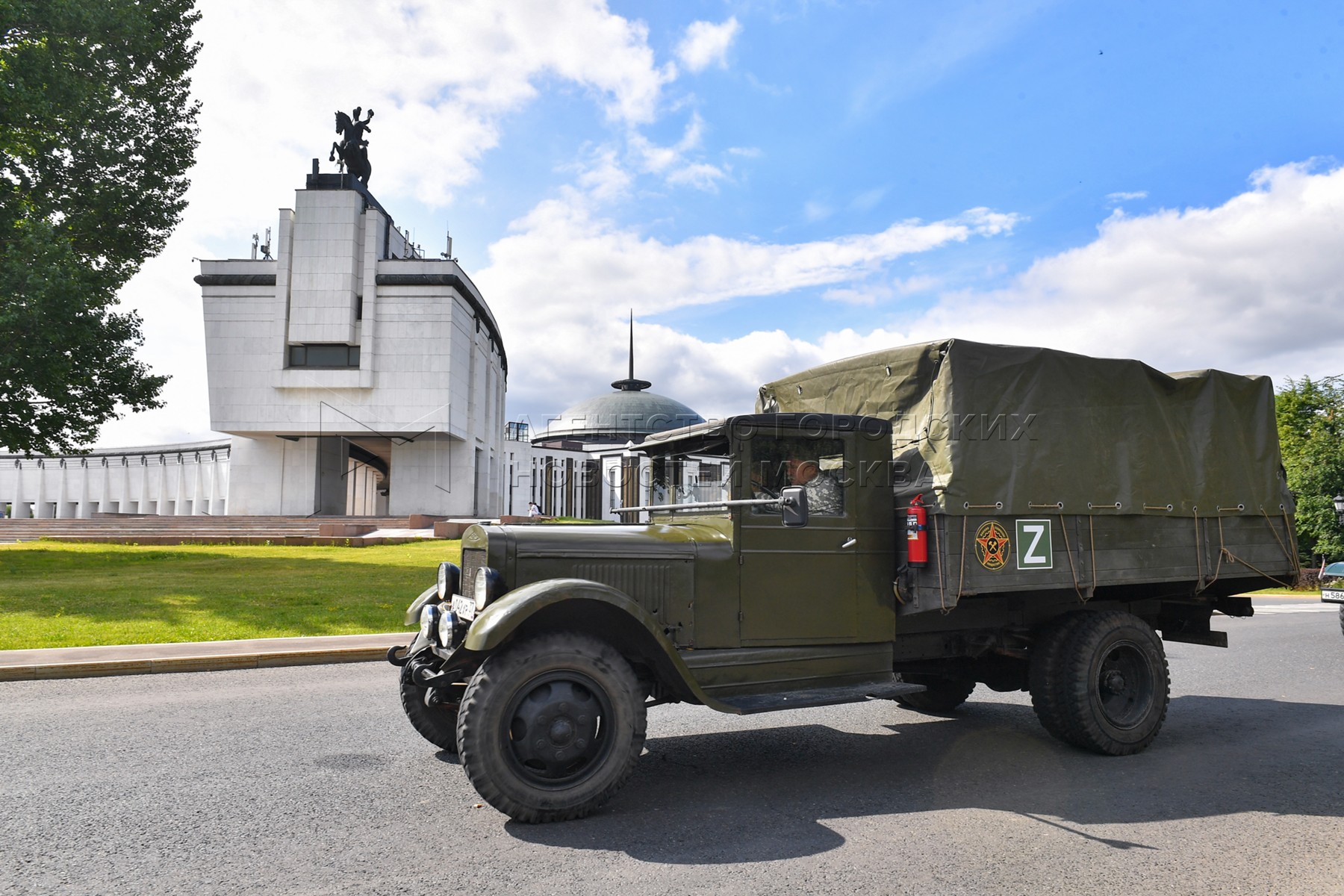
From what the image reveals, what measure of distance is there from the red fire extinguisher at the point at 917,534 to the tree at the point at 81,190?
19075mm

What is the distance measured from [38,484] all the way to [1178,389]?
81890 mm

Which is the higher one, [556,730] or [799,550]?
[799,550]

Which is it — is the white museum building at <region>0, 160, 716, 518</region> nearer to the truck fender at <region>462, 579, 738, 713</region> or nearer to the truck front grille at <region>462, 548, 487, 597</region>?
the truck front grille at <region>462, 548, 487, 597</region>

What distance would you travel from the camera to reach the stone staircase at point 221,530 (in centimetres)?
2934

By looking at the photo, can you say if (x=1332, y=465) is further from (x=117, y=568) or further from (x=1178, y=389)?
(x=117, y=568)

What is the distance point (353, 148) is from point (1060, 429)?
167ft

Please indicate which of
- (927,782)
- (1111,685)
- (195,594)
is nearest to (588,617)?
(927,782)

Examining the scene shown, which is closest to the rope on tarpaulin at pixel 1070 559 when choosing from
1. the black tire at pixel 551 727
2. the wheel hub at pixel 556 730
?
the black tire at pixel 551 727

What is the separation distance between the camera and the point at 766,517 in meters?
5.49

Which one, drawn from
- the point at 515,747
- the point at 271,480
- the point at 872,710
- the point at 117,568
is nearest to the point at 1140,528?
the point at 872,710

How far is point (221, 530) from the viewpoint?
33.6 m

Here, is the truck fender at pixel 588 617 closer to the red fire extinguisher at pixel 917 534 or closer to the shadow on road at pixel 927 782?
the shadow on road at pixel 927 782

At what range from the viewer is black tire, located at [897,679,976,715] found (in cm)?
730

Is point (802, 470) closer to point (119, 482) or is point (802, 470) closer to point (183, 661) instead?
point (183, 661)
